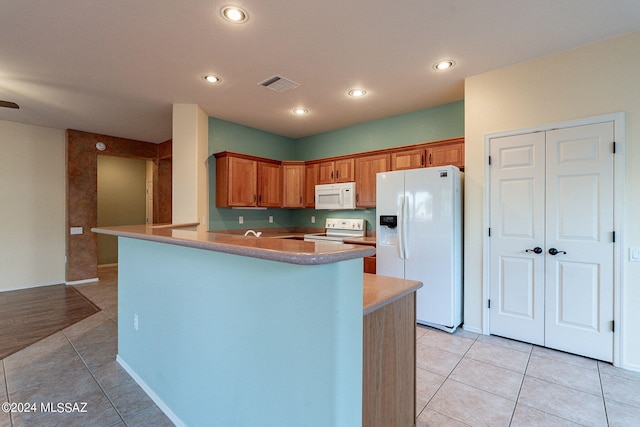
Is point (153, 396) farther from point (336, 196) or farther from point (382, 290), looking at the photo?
point (336, 196)

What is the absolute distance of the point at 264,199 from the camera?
4.76 meters

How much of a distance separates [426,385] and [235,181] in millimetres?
3480

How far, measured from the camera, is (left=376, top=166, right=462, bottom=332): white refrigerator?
310cm

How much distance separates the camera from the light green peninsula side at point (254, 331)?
0.97 meters

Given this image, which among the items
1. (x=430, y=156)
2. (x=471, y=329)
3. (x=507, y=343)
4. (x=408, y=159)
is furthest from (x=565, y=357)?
(x=408, y=159)

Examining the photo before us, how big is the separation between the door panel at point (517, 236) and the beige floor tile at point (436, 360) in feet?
2.54

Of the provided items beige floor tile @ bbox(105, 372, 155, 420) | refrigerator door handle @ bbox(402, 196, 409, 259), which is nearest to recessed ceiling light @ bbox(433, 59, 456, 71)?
refrigerator door handle @ bbox(402, 196, 409, 259)

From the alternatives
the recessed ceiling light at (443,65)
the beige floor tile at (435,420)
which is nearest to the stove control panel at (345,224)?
the recessed ceiling light at (443,65)

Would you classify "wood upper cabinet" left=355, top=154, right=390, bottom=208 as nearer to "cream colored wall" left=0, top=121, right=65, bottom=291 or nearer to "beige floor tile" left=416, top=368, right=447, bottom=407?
"beige floor tile" left=416, top=368, right=447, bottom=407

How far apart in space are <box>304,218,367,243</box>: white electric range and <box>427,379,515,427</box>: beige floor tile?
2.64m

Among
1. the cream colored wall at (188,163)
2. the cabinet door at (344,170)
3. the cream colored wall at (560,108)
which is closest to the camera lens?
the cream colored wall at (560,108)

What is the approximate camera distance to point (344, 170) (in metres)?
4.61

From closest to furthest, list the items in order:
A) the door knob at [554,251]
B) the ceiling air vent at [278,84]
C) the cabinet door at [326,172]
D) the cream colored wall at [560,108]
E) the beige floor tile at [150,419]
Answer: the beige floor tile at [150,419] → the cream colored wall at [560,108] → the door knob at [554,251] → the ceiling air vent at [278,84] → the cabinet door at [326,172]

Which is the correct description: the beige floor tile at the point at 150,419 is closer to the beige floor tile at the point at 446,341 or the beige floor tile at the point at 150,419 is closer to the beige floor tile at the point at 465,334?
the beige floor tile at the point at 446,341
